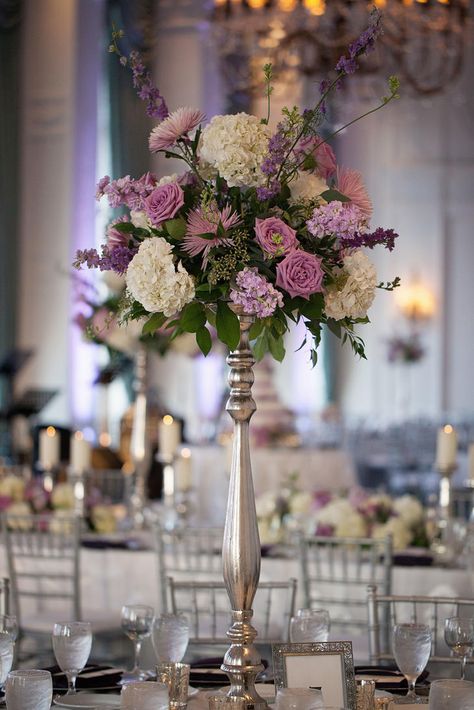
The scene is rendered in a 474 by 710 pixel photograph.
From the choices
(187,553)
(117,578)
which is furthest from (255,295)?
(117,578)

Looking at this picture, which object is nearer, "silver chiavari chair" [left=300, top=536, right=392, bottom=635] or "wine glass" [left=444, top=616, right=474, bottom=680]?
"wine glass" [left=444, top=616, right=474, bottom=680]

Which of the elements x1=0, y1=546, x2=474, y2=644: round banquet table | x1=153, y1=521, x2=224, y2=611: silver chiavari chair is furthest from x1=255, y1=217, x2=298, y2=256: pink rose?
x1=0, y1=546, x2=474, y2=644: round banquet table

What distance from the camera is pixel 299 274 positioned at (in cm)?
219

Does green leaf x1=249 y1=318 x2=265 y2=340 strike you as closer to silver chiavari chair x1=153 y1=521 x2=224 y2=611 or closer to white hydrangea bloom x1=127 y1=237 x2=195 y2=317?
white hydrangea bloom x1=127 y1=237 x2=195 y2=317

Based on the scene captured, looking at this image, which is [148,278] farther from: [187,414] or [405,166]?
[405,166]

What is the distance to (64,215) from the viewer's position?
12523 mm

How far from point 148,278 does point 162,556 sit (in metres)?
2.38

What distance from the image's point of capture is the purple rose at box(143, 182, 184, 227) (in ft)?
7.47

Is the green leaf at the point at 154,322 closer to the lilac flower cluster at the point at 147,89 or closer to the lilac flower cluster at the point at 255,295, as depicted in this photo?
the lilac flower cluster at the point at 255,295

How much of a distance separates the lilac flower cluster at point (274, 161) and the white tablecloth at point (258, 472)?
5161 mm

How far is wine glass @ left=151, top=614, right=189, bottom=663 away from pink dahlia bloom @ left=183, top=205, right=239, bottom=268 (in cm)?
81

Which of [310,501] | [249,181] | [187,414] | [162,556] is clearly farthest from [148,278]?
[187,414]

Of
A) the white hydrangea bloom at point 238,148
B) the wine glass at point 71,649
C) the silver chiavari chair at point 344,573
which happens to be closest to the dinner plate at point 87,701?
the wine glass at point 71,649

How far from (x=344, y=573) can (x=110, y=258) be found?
2267 millimetres
